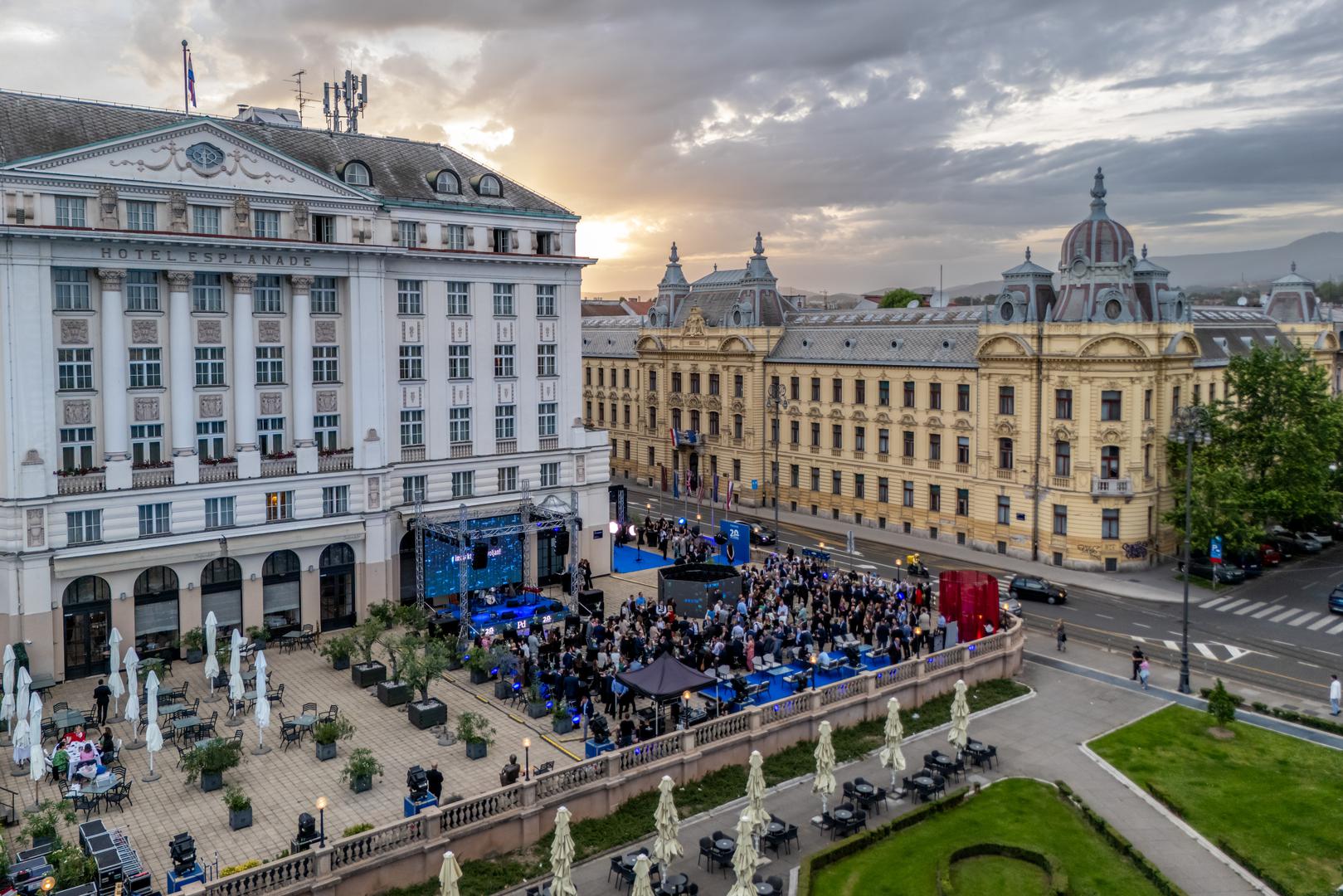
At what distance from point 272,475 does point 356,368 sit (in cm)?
617

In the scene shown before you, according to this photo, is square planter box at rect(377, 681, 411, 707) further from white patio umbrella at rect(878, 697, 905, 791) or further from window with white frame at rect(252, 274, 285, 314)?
window with white frame at rect(252, 274, 285, 314)

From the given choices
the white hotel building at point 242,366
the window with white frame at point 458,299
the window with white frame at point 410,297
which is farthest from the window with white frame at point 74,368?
the window with white frame at point 458,299

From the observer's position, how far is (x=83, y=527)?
40625 millimetres

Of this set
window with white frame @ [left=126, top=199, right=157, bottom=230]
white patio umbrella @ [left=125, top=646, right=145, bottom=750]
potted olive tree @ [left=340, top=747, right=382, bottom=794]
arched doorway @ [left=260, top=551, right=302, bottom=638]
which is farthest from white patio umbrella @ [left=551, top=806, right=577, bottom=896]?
window with white frame @ [left=126, top=199, right=157, bottom=230]

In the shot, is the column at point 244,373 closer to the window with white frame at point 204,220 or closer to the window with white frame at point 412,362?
Result: the window with white frame at point 204,220

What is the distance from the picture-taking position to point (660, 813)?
81.6ft

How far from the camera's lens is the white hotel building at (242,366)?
39969 mm

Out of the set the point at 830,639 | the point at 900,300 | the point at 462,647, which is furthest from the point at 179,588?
the point at 900,300

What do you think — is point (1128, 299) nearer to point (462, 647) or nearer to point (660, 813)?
point (462, 647)

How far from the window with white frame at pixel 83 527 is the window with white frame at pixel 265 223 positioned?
13.3 meters

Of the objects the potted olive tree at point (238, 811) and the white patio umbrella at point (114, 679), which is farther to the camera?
the white patio umbrella at point (114, 679)

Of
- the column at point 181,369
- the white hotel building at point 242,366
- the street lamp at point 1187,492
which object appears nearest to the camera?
the white hotel building at point 242,366

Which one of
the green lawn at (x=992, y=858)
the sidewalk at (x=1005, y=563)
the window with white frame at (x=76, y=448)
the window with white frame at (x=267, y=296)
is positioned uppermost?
the window with white frame at (x=267, y=296)

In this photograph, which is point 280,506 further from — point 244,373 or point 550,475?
point 550,475
